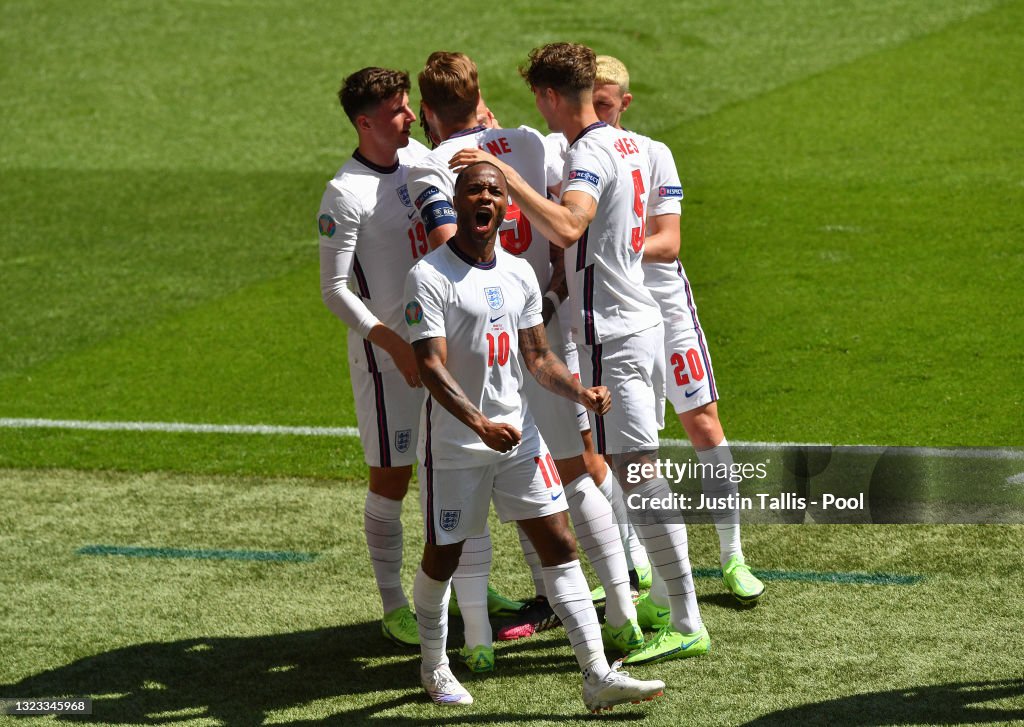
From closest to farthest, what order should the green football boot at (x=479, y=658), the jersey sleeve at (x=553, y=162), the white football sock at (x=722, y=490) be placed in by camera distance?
1. the green football boot at (x=479, y=658)
2. the jersey sleeve at (x=553, y=162)
3. the white football sock at (x=722, y=490)

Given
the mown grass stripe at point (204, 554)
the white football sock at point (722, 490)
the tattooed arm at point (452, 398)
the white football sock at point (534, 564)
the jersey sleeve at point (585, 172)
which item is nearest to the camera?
the tattooed arm at point (452, 398)

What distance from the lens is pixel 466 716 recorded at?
4.93 meters

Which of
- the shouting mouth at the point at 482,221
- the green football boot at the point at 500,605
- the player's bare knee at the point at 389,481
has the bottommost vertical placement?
the green football boot at the point at 500,605

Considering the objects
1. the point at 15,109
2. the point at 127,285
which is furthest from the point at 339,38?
the point at 127,285

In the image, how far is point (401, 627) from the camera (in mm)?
5664

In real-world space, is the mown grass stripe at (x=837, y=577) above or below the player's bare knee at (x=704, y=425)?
below

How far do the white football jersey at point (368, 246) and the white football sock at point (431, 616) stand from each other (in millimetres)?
999

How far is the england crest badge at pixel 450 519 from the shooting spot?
4.79m

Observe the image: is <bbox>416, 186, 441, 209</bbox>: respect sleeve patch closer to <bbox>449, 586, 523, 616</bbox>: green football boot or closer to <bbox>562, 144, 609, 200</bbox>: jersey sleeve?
<bbox>562, 144, 609, 200</bbox>: jersey sleeve

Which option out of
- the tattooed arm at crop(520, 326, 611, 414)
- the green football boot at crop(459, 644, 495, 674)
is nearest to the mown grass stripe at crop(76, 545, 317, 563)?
the green football boot at crop(459, 644, 495, 674)

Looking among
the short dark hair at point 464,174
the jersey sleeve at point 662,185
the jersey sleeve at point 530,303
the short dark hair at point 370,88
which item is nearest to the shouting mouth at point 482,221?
the short dark hair at point 464,174

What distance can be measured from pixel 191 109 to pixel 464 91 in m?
13.0

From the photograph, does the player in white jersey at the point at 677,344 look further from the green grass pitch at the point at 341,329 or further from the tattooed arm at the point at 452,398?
the tattooed arm at the point at 452,398

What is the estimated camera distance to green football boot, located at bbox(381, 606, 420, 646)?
5639mm
